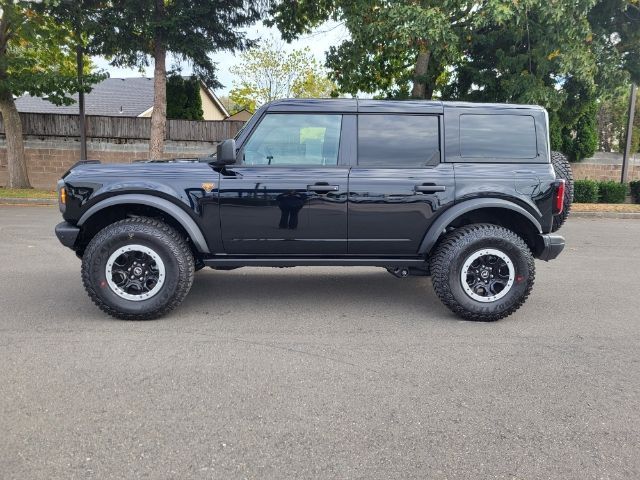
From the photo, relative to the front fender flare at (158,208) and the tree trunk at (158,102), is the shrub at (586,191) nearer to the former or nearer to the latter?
the tree trunk at (158,102)

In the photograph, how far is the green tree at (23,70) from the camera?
13688 mm

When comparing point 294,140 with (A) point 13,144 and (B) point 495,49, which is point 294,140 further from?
(A) point 13,144

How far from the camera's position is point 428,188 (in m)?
4.28

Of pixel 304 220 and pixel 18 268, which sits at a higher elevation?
pixel 304 220

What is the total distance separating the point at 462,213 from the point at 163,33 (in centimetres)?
1261

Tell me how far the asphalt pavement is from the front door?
27.5 inches

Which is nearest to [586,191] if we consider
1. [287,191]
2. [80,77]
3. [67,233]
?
[287,191]

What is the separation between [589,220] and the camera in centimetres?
1266

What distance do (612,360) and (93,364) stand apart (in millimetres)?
3761

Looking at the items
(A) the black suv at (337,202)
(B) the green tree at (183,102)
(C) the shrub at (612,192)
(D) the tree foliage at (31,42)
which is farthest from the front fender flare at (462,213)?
(B) the green tree at (183,102)

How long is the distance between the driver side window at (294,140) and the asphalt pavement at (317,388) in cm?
143

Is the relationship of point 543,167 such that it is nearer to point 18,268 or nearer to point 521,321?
point 521,321

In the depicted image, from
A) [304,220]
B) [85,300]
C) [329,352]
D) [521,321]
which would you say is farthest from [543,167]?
[85,300]

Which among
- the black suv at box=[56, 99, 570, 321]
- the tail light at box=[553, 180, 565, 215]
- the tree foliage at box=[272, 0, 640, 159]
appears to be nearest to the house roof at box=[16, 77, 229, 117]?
the tree foliage at box=[272, 0, 640, 159]
